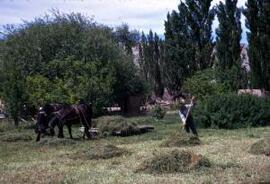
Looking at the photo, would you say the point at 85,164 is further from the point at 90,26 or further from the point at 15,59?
the point at 90,26

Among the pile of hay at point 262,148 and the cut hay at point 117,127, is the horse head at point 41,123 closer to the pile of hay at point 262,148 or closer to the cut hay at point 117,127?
the cut hay at point 117,127

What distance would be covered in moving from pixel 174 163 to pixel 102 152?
11.7ft

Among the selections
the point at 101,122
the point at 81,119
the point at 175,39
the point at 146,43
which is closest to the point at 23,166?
the point at 81,119

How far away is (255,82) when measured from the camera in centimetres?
3812

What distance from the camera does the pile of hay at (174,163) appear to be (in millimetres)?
13672

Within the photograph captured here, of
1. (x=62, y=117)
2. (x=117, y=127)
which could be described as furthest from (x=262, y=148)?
(x=117, y=127)

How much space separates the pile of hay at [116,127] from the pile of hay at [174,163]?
11.1 metres

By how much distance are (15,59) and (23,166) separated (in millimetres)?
22349

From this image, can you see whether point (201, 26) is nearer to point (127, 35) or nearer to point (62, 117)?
point (62, 117)

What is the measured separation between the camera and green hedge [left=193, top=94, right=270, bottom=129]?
27.7 meters

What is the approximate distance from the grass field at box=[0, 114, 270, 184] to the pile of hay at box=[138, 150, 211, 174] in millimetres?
241

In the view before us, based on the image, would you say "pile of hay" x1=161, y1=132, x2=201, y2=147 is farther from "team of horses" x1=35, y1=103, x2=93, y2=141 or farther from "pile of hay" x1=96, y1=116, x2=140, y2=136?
"pile of hay" x1=96, y1=116, x2=140, y2=136

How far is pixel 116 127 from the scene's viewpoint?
2520 cm

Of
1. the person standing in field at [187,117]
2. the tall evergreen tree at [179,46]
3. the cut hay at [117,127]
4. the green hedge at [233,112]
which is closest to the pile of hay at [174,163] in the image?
the person standing in field at [187,117]
